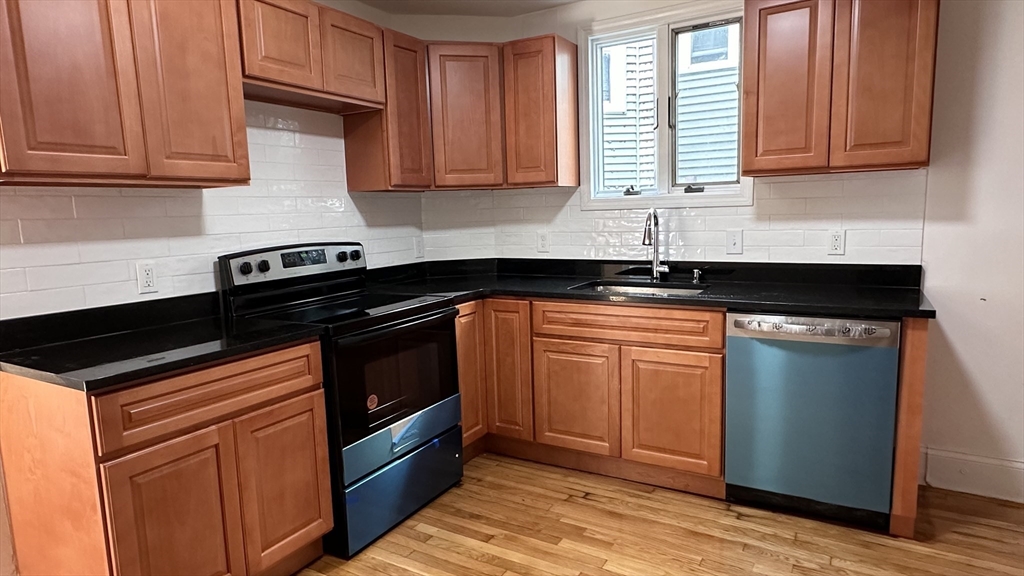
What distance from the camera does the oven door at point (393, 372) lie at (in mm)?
2285

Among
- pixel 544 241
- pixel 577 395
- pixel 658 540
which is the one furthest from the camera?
pixel 544 241

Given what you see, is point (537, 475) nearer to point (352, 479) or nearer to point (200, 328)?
point (352, 479)

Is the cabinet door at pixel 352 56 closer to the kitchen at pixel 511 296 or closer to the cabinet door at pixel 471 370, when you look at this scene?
the kitchen at pixel 511 296

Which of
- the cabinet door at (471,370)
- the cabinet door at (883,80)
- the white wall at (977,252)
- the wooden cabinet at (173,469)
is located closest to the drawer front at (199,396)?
the wooden cabinet at (173,469)

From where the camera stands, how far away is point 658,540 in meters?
2.38

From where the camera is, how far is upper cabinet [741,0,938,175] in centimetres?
233

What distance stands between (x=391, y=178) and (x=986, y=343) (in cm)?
281

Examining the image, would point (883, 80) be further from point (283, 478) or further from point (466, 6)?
point (283, 478)

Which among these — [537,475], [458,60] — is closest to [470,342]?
[537,475]

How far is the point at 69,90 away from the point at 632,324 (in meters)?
2.21

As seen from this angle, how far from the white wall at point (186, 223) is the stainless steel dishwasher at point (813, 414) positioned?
78.1 inches

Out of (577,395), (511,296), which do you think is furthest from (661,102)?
(577,395)

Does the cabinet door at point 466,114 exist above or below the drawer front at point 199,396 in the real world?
above

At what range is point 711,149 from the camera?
3.15 m
